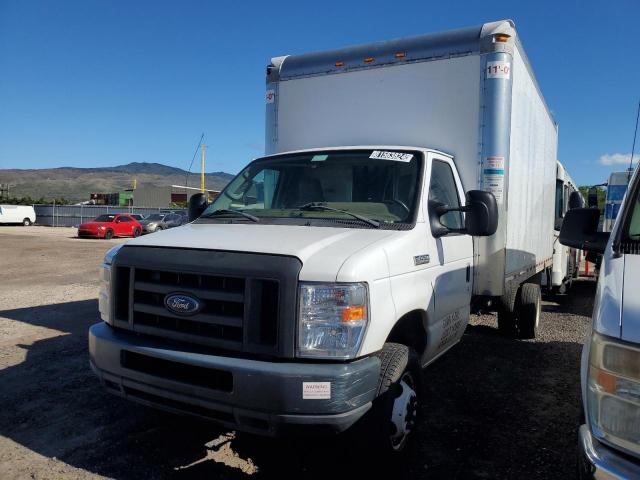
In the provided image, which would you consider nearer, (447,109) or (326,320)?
(326,320)

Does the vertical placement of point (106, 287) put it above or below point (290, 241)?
below

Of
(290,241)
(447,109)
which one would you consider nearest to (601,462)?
(290,241)

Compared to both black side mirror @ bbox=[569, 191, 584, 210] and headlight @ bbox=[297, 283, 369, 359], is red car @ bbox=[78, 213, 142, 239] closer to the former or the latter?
black side mirror @ bbox=[569, 191, 584, 210]

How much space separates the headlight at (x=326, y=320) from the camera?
2689 millimetres

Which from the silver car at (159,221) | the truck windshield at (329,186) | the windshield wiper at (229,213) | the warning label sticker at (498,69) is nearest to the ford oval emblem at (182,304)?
the windshield wiper at (229,213)

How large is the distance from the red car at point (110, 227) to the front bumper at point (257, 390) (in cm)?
2917

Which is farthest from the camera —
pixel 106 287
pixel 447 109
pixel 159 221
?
pixel 159 221

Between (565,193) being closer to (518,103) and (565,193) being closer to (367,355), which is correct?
(518,103)

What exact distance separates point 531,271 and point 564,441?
304 cm

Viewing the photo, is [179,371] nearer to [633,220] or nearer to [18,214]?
[633,220]

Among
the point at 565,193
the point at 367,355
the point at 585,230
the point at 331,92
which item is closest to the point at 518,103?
the point at 331,92

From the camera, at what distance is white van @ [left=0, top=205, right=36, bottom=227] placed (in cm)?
4194

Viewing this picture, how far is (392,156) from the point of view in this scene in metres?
4.09

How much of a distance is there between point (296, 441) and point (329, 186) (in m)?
1.98
